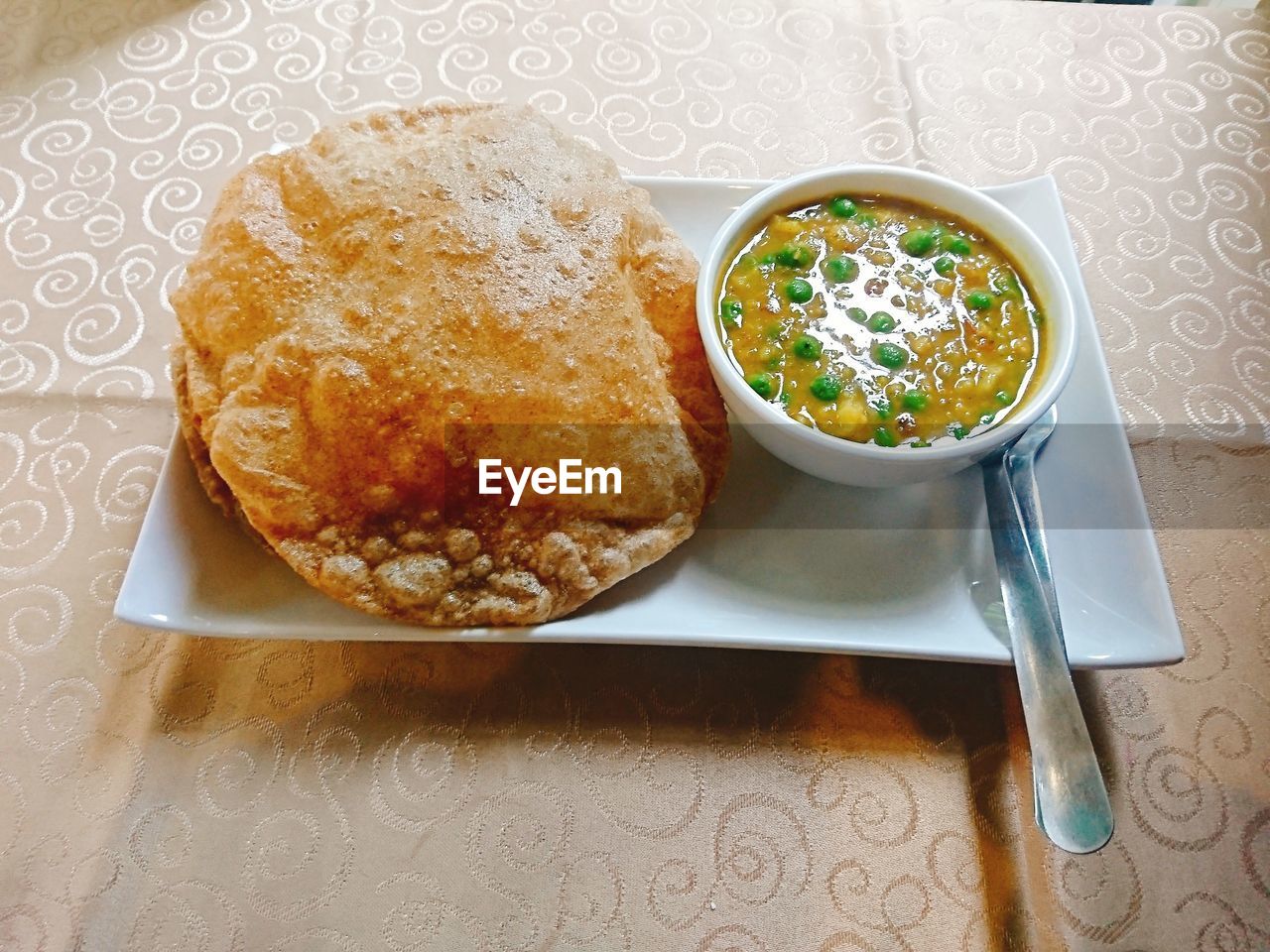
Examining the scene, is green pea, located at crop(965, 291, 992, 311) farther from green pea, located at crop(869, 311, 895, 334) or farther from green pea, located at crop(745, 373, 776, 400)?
green pea, located at crop(745, 373, 776, 400)

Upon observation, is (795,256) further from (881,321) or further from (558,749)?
(558,749)

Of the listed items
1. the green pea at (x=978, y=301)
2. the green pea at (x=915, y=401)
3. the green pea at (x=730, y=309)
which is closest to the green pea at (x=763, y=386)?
the green pea at (x=730, y=309)

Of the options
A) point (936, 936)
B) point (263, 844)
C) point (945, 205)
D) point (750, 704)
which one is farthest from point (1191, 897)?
point (263, 844)

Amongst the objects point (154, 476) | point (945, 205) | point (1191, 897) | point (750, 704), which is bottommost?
point (1191, 897)

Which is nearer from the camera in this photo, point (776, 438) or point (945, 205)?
point (776, 438)

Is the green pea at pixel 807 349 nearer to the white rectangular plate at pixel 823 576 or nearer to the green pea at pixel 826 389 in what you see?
the green pea at pixel 826 389

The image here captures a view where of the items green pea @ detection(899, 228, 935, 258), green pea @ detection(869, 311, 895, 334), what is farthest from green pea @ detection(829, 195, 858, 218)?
green pea @ detection(869, 311, 895, 334)

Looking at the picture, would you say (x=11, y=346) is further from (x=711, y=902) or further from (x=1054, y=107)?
(x=1054, y=107)
